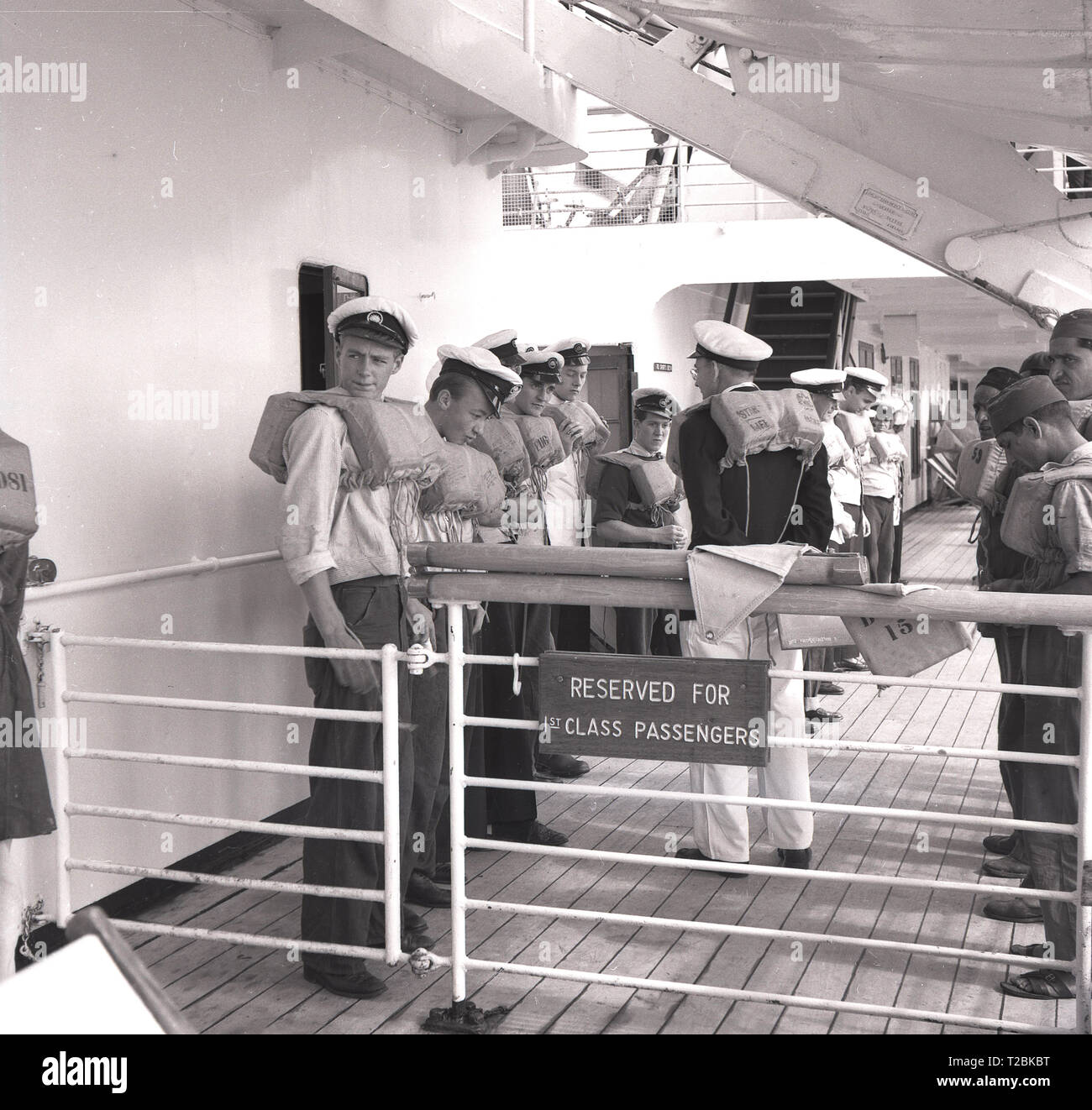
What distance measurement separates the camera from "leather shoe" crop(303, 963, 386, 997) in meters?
3.16

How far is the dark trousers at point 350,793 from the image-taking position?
3.25 metres

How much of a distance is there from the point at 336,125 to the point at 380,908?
2.94 metres

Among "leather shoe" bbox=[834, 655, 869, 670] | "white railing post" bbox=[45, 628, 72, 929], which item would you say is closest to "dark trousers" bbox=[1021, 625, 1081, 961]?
"white railing post" bbox=[45, 628, 72, 929]

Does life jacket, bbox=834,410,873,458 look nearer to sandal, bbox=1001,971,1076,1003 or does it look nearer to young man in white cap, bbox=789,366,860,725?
young man in white cap, bbox=789,366,860,725

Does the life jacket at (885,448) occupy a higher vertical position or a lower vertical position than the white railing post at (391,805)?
higher

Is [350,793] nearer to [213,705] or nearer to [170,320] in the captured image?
[213,705]

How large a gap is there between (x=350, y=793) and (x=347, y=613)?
469 mm

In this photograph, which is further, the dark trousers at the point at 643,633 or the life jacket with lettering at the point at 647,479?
the dark trousers at the point at 643,633

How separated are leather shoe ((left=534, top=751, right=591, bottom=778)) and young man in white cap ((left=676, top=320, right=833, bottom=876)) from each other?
4.39 ft

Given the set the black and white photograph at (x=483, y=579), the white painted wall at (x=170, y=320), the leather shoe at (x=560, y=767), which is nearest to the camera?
the black and white photograph at (x=483, y=579)

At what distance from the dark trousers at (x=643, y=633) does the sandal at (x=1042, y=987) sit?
7.81 feet

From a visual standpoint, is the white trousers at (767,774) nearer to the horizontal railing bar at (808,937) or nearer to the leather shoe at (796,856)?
the leather shoe at (796,856)

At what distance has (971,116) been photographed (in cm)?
419

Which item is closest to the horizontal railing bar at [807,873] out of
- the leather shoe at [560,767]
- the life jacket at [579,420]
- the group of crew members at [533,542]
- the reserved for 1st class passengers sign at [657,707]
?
the group of crew members at [533,542]
